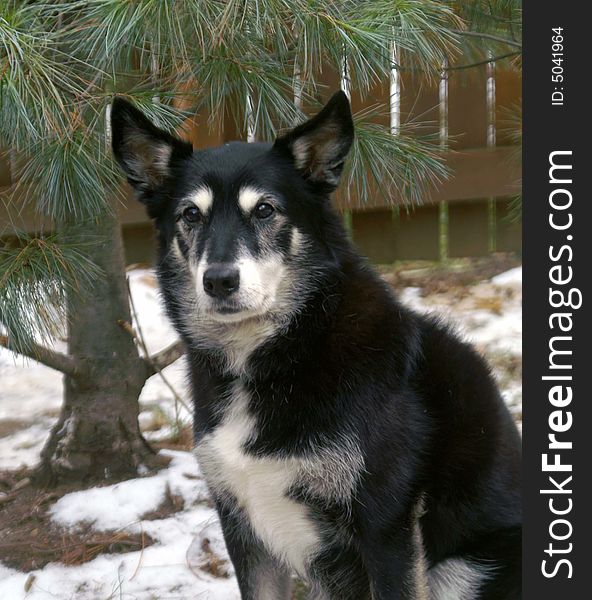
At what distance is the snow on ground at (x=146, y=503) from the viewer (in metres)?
2.97

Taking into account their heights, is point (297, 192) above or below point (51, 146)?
below

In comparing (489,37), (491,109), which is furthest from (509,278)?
(489,37)

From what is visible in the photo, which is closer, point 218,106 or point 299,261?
point 299,261

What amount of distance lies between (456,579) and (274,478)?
1.91 ft

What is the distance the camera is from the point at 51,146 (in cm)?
252

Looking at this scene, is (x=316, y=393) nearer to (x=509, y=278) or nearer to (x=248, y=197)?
(x=248, y=197)

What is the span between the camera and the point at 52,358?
3.26 m

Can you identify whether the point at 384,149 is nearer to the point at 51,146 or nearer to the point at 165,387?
the point at 51,146

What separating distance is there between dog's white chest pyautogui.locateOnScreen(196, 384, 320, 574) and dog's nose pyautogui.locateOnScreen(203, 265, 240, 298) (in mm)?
328

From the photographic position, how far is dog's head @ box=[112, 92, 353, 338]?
224 cm

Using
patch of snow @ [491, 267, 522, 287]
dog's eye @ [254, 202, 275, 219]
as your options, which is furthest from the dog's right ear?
patch of snow @ [491, 267, 522, 287]

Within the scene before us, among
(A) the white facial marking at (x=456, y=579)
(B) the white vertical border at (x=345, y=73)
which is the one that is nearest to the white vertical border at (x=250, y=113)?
(B) the white vertical border at (x=345, y=73)

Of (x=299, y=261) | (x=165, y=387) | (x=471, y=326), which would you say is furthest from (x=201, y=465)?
(x=471, y=326)

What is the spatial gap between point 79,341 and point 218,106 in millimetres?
1261
